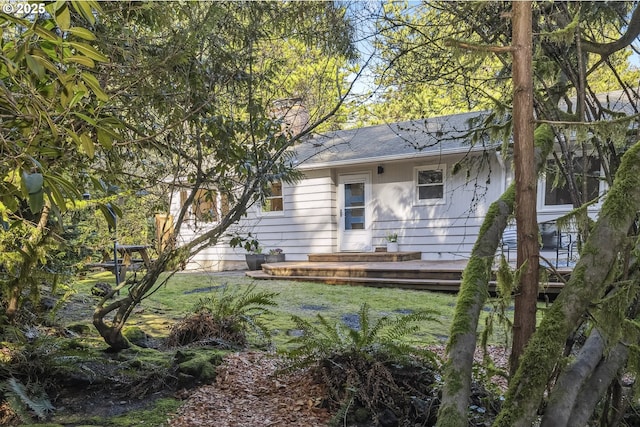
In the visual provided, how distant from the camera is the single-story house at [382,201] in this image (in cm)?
1010

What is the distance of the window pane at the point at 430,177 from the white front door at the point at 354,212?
1488 millimetres

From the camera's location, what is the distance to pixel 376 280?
8.81 meters

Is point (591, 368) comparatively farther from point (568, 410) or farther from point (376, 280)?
point (376, 280)

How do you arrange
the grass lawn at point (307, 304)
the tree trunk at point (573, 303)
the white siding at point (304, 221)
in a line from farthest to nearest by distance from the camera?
the white siding at point (304, 221) → the grass lawn at point (307, 304) → the tree trunk at point (573, 303)

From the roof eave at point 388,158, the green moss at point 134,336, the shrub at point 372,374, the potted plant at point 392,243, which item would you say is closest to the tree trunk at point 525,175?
the shrub at point 372,374

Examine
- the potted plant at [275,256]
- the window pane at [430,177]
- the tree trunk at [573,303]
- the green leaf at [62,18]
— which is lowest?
the potted plant at [275,256]

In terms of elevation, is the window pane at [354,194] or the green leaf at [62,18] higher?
the window pane at [354,194]

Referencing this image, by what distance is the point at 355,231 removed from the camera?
12.0 meters

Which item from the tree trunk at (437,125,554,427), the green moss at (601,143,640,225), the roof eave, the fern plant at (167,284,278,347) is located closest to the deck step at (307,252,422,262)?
the roof eave

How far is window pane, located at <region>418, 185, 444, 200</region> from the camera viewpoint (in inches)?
423

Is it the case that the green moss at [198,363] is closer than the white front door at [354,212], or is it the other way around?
the green moss at [198,363]

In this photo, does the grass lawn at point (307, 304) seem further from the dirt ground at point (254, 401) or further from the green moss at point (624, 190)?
the green moss at point (624, 190)

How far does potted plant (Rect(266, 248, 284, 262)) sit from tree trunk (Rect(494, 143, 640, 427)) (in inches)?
433

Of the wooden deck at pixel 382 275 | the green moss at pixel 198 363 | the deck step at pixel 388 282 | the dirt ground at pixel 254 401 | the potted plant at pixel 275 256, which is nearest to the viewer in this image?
the dirt ground at pixel 254 401
